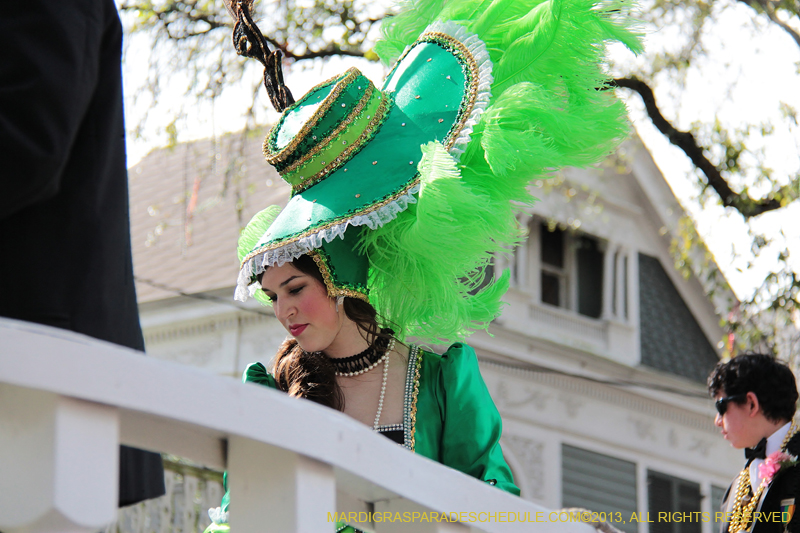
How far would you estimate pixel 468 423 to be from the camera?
2.62 meters

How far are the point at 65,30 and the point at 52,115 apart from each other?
13 centimetres

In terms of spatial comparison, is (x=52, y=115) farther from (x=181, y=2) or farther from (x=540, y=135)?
(x=181, y=2)

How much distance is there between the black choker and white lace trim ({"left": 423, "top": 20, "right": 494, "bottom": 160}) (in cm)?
56

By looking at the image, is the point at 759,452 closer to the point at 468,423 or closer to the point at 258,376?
the point at 468,423

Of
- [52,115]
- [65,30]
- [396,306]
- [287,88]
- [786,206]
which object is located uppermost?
[786,206]

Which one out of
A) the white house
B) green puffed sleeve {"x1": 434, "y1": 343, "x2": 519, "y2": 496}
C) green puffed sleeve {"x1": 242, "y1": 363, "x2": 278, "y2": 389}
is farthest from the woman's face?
the white house

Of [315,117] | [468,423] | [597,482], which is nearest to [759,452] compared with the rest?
[468,423]

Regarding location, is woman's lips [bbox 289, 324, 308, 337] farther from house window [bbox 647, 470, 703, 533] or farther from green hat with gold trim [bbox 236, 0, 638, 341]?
house window [bbox 647, 470, 703, 533]

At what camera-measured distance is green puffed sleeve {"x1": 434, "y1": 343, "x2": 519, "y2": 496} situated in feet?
8.34

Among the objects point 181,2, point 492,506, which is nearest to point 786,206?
point 181,2

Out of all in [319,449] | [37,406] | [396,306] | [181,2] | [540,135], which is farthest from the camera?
[181,2]

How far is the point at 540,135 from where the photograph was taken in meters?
2.60

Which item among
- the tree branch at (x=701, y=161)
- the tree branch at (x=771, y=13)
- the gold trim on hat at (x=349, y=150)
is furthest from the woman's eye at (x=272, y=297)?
the tree branch at (x=771, y=13)

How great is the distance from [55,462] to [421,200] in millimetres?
1629
